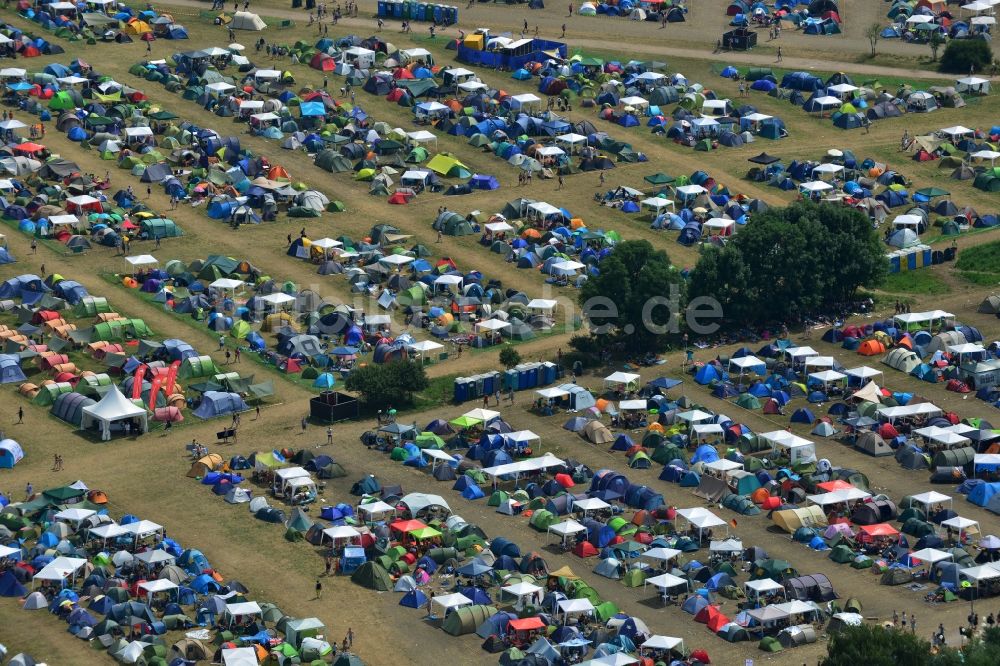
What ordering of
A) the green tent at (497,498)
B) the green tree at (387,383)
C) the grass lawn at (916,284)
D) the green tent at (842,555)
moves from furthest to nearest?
the grass lawn at (916,284) < the green tree at (387,383) < the green tent at (497,498) < the green tent at (842,555)

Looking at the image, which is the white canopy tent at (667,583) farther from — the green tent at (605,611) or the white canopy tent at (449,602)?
the white canopy tent at (449,602)

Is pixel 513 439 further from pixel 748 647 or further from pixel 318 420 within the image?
pixel 748 647

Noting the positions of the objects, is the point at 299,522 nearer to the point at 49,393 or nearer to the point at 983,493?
the point at 49,393

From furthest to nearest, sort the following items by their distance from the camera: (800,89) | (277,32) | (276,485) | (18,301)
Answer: (277,32), (800,89), (18,301), (276,485)

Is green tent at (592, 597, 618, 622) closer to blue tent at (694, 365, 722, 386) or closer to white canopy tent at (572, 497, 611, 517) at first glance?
white canopy tent at (572, 497, 611, 517)

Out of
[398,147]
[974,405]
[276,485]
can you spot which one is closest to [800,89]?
[398,147]

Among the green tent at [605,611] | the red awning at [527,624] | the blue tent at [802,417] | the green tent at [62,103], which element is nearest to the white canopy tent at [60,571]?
the red awning at [527,624]
